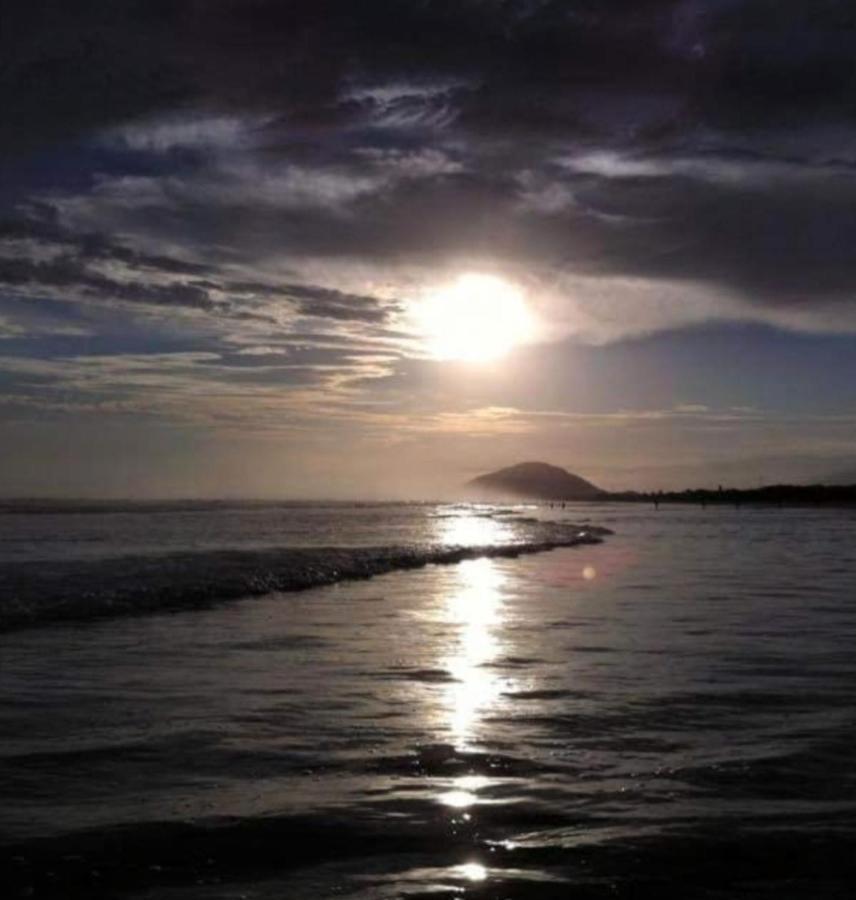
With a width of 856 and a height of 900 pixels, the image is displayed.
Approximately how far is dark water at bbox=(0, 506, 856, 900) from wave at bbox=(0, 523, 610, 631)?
2.40 meters

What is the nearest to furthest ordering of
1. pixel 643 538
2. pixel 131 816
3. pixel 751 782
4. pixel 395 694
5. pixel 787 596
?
pixel 131 816, pixel 751 782, pixel 395 694, pixel 787 596, pixel 643 538

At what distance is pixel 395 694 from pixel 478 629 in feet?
19.9

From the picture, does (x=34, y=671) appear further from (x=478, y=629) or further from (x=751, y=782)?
(x=751, y=782)

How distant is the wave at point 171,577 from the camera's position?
64.8ft

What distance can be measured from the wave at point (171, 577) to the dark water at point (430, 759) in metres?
2.40

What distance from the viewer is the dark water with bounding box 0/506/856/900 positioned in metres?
6.00

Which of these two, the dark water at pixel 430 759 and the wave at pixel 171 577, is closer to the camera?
the dark water at pixel 430 759

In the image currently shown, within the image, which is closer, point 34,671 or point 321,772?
point 321,772

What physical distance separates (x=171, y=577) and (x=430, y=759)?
17.9 meters

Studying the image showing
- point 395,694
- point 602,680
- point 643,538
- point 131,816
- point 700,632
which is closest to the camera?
point 131,816

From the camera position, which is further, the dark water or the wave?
the wave

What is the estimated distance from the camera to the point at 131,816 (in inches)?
274

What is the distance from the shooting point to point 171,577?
2553cm

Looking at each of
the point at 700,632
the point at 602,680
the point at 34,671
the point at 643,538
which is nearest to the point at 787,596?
the point at 700,632
